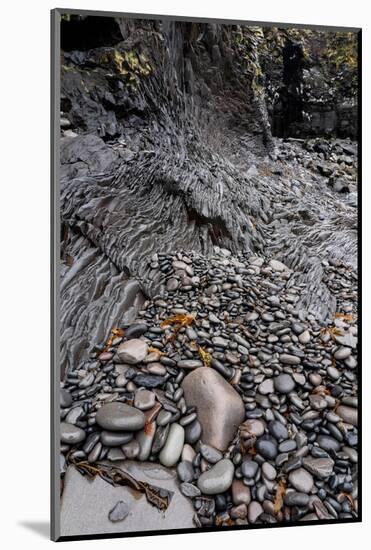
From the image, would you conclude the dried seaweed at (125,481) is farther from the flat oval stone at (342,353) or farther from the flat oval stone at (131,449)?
the flat oval stone at (342,353)

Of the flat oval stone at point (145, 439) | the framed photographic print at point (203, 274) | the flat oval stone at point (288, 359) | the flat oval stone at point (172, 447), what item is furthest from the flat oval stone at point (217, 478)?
the flat oval stone at point (288, 359)

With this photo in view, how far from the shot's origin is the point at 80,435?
110 inches

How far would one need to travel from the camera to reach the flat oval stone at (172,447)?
9.37ft

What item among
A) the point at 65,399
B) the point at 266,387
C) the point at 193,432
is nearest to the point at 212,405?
the point at 193,432

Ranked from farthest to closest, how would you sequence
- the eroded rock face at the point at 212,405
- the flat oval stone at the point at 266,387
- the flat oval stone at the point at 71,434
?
1. the flat oval stone at the point at 266,387
2. the eroded rock face at the point at 212,405
3. the flat oval stone at the point at 71,434

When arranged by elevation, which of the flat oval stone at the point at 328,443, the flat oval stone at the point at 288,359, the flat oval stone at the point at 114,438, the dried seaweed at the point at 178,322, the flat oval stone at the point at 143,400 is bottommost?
the flat oval stone at the point at 328,443

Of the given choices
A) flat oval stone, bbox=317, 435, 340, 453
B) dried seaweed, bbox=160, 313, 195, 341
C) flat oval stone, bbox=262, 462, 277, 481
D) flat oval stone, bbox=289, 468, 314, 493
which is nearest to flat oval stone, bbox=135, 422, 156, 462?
dried seaweed, bbox=160, 313, 195, 341

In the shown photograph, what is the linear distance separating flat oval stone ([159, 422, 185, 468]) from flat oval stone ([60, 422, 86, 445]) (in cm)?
32

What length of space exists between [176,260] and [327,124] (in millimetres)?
927

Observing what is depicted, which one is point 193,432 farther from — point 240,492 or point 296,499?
point 296,499

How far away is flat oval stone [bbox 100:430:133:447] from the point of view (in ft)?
9.20

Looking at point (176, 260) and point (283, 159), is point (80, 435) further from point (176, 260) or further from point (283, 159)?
point (283, 159)

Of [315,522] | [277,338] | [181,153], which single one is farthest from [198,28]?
[315,522]

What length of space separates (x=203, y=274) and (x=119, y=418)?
67 centimetres
